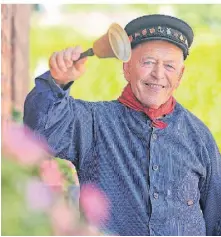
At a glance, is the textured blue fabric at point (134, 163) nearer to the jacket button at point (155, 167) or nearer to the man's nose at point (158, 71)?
the jacket button at point (155, 167)

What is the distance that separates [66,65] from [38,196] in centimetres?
64

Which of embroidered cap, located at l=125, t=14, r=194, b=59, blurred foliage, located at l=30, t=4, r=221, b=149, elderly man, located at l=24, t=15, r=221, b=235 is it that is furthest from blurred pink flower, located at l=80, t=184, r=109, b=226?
embroidered cap, located at l=125, t=14, r=194, b=59

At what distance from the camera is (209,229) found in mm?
2844

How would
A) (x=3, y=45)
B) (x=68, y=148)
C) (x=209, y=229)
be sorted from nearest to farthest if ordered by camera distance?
(x=68, y=148)
(x=209, y=229)
(x=3, y=45)

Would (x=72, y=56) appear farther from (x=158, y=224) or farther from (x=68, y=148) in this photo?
(x=158, y=224)

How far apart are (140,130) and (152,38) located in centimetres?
31

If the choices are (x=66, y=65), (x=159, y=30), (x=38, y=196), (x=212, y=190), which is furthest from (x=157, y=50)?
(x=38, y=196)

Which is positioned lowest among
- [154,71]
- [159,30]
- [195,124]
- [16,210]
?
[16,210]

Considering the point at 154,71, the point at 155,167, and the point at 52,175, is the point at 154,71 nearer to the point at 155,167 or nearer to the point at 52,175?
the point at 155,167

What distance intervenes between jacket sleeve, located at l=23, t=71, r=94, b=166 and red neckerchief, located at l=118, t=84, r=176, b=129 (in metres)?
0.14

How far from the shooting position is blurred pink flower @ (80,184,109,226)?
8.67ft

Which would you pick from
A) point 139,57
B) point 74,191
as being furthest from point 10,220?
point 139,57

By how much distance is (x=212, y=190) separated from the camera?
2.80 meters

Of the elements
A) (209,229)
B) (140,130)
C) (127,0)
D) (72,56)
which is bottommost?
(209,229)
